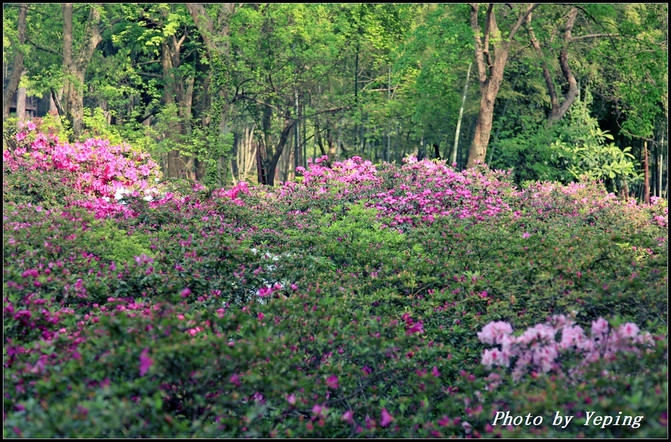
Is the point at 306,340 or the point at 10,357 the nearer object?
the point at 10,357

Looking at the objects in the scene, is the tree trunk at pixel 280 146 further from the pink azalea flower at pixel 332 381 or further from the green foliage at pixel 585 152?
the pink azalea flower at pixel 332 381

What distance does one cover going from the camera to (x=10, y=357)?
3752 millimetres

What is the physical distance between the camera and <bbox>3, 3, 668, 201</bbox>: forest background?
1495cm

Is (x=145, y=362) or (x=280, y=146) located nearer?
(x=145, y=362)

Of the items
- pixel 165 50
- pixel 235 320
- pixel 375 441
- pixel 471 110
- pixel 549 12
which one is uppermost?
pixel 549 12

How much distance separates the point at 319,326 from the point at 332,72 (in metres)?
18.3

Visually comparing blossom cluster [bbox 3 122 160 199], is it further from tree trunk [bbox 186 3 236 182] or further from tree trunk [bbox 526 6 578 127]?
tree trunk [bbox 526 6 578 127]

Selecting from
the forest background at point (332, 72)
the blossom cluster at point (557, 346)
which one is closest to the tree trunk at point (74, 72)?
the forest background at point (332, 72)

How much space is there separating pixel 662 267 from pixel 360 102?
16.8 metres

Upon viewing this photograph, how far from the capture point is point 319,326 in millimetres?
4254

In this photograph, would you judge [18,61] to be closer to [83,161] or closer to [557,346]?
[83,161]

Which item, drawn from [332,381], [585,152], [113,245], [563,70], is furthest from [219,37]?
[585,152]

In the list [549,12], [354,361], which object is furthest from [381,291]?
[549,12]

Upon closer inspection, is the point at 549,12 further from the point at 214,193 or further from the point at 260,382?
the point at 260,382
